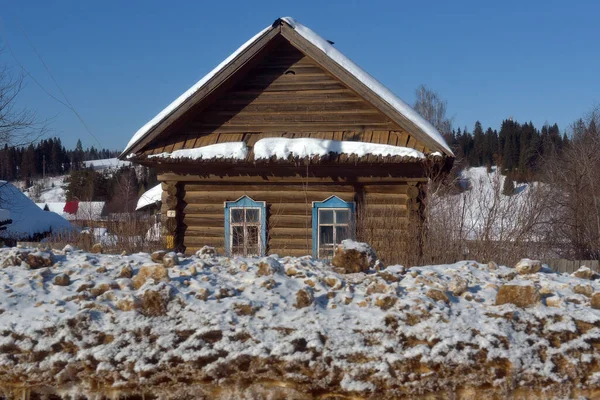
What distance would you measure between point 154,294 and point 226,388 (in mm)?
997

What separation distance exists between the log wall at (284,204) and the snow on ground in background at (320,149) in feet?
2.68

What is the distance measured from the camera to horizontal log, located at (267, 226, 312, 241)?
1248cm

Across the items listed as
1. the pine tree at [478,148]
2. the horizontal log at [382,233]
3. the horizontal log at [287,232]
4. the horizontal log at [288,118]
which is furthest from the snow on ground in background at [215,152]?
the pine tree at [478,148]

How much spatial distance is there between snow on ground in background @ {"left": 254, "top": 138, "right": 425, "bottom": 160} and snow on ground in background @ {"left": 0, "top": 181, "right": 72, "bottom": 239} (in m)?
20.8

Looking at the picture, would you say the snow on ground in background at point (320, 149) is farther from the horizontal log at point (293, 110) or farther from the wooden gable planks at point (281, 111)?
the horizontal log at point (293, 110)

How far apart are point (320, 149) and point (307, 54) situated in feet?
6.58

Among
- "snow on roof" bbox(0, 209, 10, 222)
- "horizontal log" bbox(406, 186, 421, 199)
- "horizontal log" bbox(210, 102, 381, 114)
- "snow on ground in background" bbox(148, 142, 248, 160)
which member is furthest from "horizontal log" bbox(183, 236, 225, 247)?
"snow on roof" bbox(0, 209, 10, 222)

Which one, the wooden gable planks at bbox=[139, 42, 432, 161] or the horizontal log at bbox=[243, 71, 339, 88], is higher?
the horizontal log at bbox=[243, 71, 339, 88]

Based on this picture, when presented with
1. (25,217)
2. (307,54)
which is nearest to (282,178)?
(307,54)

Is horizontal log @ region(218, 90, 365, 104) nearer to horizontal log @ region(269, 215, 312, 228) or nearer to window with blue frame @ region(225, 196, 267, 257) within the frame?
window with blue frame @ region(225, 196, 267, 257)

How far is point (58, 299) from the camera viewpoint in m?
5.14

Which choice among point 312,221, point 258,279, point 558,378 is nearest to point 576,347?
point 558,378

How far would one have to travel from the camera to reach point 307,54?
12109 millimetres

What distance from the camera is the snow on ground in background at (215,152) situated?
11.9m
